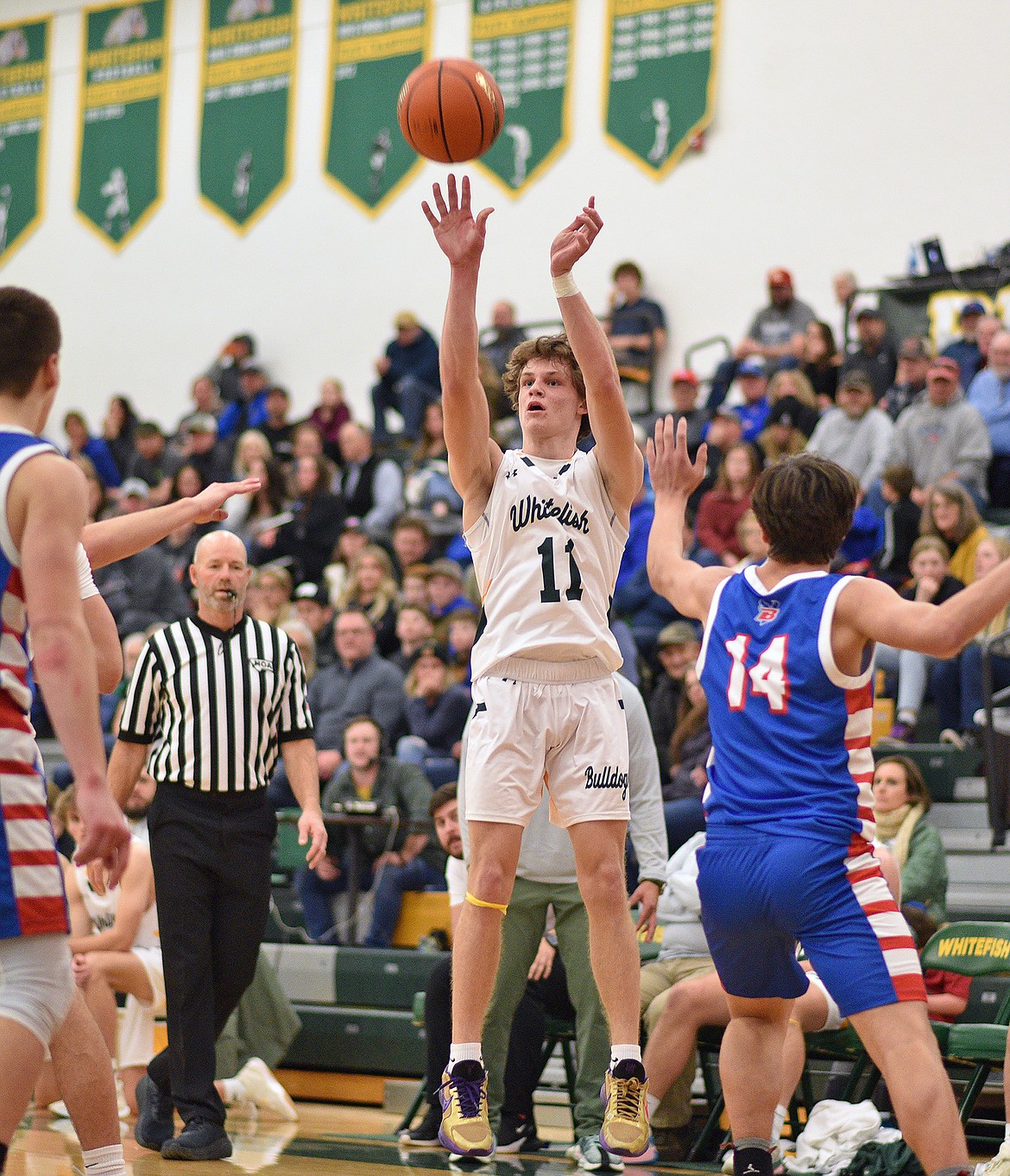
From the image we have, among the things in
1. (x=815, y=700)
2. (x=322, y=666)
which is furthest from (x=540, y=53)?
(x=815, y=700)

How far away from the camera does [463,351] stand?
477 centimetres

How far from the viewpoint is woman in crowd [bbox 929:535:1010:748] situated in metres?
9.39

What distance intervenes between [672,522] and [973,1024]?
3.08 m

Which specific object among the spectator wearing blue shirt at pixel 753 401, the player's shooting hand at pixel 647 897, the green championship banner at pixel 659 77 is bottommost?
the player's shooting hand at pixel 647 897

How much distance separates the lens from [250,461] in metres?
15.4

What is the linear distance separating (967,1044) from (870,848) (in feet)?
8.69

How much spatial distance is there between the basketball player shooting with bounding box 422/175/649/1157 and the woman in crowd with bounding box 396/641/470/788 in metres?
5.42

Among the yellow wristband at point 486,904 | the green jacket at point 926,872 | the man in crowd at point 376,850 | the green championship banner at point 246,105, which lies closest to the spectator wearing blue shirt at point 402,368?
the green championship banner at point 246,105

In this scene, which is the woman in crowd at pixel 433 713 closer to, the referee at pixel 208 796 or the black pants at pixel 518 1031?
the black pants at pixel 518 1031

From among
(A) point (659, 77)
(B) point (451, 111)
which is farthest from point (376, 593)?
(A) point (659, 77)

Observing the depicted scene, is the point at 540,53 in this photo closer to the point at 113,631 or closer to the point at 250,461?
the point at 250,461

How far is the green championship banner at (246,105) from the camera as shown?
19.9 meters

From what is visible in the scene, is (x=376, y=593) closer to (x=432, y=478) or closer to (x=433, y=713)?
(x=433, y=713)

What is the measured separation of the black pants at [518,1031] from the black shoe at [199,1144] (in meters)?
1.17
